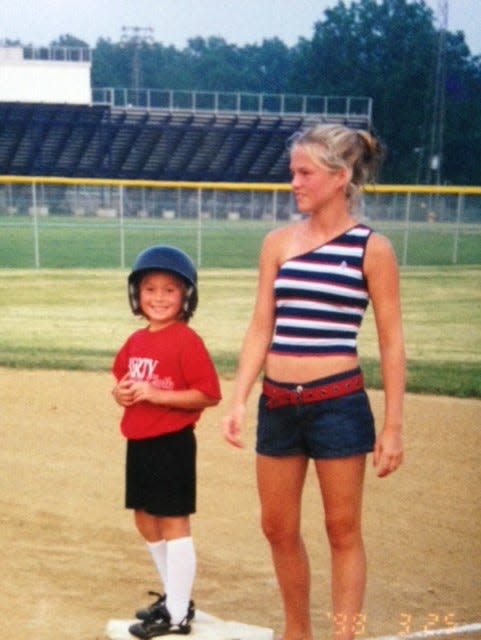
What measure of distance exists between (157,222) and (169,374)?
652 inches

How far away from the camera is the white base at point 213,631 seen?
2824mm

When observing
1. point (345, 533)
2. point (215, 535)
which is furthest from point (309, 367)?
point (215, 535)

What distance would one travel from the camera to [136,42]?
35.7 feet

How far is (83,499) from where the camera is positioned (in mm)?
4414

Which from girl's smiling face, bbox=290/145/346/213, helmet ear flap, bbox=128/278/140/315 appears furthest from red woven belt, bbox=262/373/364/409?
helmet ear flap, bbox=128/278/140/315

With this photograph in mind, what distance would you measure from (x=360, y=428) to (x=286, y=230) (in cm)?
53

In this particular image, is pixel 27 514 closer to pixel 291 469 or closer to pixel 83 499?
pixel 83 499

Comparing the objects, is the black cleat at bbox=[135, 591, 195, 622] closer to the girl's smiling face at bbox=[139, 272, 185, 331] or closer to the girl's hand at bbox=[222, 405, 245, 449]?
the girl's hand at bbox=[222, 405, 245, 449]

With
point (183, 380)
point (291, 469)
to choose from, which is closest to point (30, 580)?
point (183, 380)

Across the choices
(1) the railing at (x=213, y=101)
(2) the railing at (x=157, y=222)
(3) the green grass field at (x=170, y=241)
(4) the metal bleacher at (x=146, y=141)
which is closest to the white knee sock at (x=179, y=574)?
(1) the railing at (x=213, y=101)

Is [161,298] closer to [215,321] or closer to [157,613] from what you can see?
[157,613]

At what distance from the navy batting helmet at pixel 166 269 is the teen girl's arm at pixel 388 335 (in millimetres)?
608

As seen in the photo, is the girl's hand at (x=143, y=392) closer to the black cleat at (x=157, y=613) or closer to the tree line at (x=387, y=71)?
the black cleat at (x=157, y=613)

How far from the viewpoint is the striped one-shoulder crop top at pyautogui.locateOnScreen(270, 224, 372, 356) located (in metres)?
2.41
